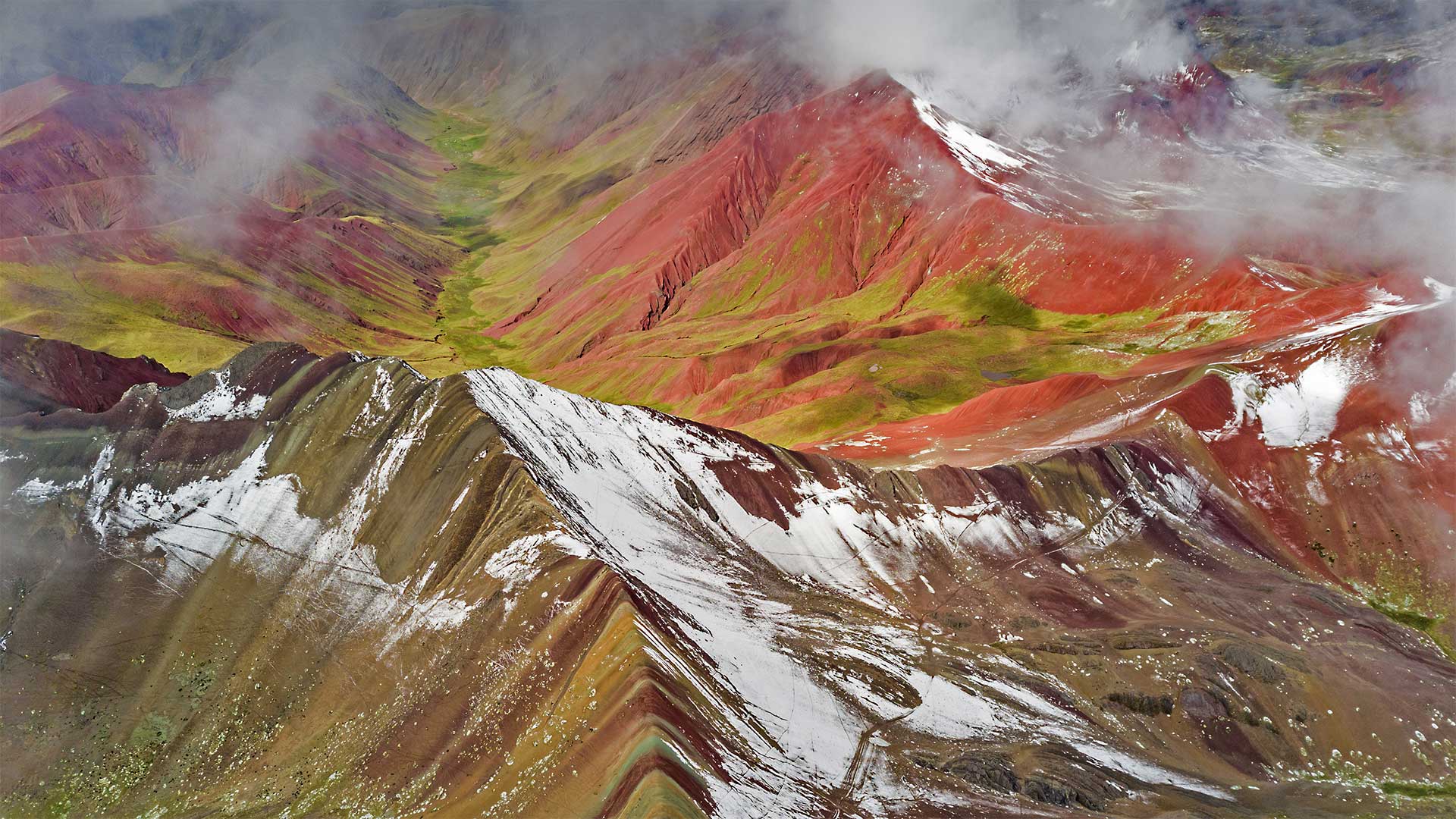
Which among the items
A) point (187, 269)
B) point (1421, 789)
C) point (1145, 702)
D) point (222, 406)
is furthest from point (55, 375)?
point (1421, 789)

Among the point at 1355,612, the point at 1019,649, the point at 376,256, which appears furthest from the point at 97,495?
the point at 376,256

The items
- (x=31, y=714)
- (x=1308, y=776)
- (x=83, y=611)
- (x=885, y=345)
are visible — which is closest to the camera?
(x=31, y=714)

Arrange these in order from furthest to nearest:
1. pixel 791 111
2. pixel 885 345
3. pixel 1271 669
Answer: pixel 791 111, pixel 885 345, pixel 1271 669

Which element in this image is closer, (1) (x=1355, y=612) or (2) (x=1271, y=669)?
(2) (x=1271, y=669)

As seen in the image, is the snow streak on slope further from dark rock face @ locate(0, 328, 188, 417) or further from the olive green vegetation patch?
dark rock face @ locate(0, 328, 188, 417)

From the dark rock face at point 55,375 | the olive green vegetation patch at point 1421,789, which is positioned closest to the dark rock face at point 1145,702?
the olive green vegetation patch at point 1421,789

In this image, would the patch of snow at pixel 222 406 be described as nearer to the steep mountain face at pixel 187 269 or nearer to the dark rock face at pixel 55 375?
the dark rock face at pixel 55 375

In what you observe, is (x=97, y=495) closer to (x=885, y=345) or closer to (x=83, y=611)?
(x=83, y=611)
